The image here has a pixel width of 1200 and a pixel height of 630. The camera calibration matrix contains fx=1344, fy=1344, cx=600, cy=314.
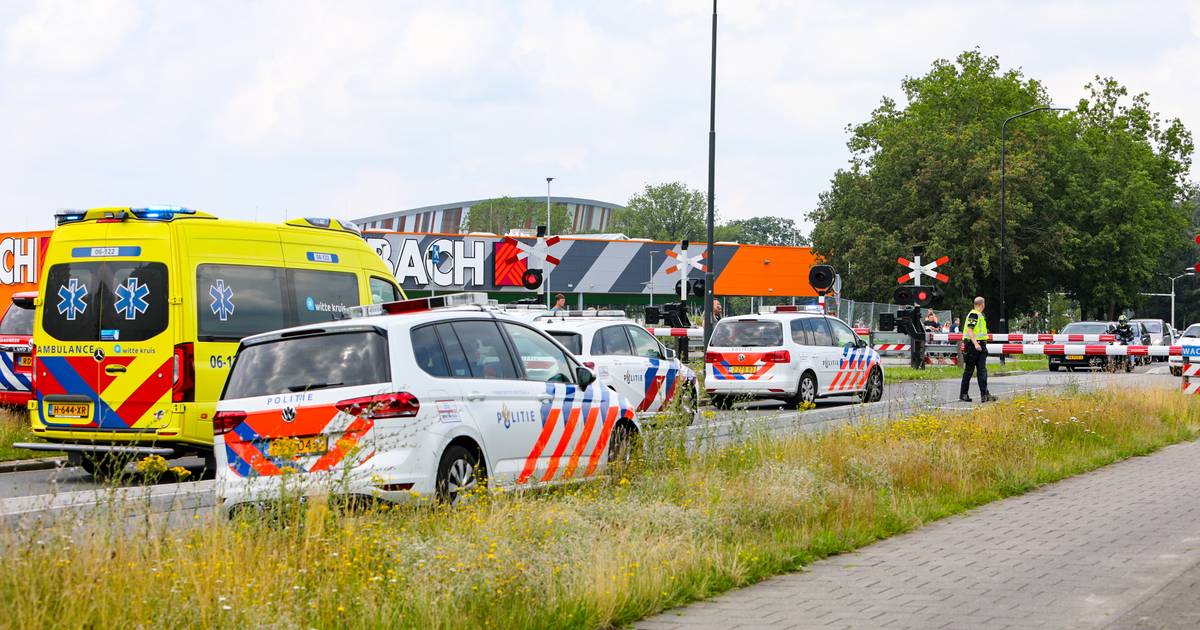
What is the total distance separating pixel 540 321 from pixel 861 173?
47.0 m

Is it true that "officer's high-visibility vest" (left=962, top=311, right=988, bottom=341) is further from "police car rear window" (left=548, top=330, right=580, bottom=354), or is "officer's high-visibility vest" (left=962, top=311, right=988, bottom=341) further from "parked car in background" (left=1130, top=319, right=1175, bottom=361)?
"parked car in background" (left=1130, top=319, right=1175, bottom=361)

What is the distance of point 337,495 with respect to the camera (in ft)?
24.0

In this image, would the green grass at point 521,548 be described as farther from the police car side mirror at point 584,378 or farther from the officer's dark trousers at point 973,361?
the officer's dark trousers at point 973,361

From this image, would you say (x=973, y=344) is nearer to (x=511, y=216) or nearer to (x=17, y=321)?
(x=17, y=321)

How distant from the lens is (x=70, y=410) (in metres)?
12.3

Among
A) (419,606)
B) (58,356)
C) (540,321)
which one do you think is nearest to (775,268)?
(540,321)

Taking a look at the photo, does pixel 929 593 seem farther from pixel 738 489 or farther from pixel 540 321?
pixel 540 321

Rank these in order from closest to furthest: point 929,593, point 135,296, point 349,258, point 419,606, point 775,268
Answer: point 419,606
point 929,593
point 135,296
point 349,258
point 775,268

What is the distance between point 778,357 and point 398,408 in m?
13.5

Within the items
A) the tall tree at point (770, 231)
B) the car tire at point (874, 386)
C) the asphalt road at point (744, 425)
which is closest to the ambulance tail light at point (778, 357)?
the asphalt road at point (744, 425)

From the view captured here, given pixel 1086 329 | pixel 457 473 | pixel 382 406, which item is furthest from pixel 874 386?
pixel 1086 329

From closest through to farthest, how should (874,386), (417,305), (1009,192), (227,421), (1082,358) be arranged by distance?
(227,421) < (417,305) < (874,386) < (1082,358) < (1009,192)

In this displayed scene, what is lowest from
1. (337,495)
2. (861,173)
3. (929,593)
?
(929,593)

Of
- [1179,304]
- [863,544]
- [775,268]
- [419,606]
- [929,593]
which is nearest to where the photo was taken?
[419,606]
